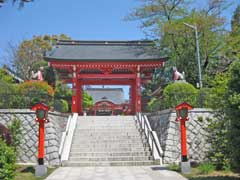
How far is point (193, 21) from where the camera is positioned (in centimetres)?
2430

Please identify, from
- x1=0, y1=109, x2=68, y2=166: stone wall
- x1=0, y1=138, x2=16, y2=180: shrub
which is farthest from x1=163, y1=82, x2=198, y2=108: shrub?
x1=0, y1=138, x2=16, y2=180: shrub

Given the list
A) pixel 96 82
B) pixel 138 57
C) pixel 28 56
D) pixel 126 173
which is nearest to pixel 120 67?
pixel 138 57

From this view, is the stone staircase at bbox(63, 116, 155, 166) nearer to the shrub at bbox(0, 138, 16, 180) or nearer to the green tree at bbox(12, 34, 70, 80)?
the shrub at bbox(0, 138, 16, 180)

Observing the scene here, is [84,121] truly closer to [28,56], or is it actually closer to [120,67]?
[120,67]

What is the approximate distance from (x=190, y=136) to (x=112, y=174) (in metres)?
4.54

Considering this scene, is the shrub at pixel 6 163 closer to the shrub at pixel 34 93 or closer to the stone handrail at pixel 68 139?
the stone handrail at pixel 68 139

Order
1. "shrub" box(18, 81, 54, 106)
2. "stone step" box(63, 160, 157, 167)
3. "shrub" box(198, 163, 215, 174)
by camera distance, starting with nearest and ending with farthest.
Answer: "shrub" box(198, 163, 215, 174), "stone step" box(63, 160, 157, 167), "shrub" box(18, 81, 54, 106)

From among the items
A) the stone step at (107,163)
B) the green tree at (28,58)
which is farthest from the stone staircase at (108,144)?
the green tree at (28,58)

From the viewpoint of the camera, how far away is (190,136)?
14.1 m

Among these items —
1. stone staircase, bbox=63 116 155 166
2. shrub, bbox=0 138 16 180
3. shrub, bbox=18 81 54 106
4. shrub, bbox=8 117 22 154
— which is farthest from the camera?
shrub, bbox=18 81 54 106

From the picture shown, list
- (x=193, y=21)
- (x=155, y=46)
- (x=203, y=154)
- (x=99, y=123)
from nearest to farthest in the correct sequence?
(x=203, y=154) < (x=99, y=123) < (x=193, y=21) < (x=155, y=46)

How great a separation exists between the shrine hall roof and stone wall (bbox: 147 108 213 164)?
812 cm

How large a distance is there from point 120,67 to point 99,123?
510 centimetres

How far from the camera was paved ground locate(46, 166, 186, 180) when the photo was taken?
1016cm
